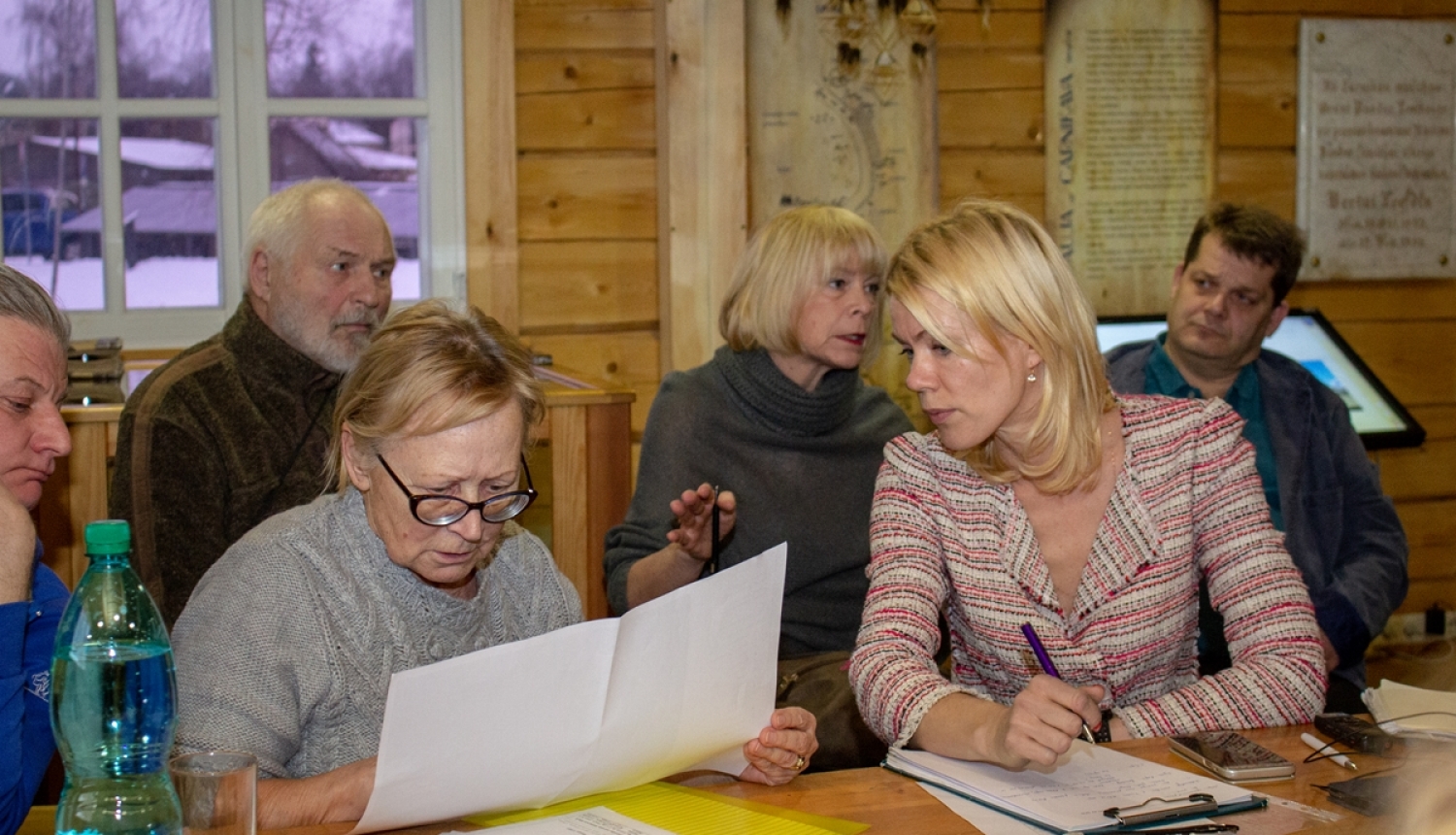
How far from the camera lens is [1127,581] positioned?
1828 millimetres

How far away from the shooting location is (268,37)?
3395mm

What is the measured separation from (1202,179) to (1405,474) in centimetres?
108

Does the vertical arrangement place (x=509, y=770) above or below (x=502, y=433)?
below

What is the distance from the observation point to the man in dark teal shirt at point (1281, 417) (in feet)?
8.45

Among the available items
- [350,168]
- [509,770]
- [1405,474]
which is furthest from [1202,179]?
[509,770]

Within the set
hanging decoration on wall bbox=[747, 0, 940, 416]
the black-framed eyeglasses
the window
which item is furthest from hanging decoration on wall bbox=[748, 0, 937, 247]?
the black-framed eyeglasses

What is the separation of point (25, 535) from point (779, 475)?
1541mm

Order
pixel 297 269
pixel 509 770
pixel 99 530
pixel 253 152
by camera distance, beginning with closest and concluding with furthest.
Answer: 1. pixel 99 530
2. pixel 509 770
3. pixel 297 269
4. pixel 253 152

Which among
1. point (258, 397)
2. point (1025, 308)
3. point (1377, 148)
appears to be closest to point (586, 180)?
point (258, 397)

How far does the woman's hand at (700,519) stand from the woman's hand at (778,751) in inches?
26.6

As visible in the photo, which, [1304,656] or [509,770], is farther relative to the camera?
[1304,656]

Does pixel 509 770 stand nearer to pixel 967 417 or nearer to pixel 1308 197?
pixel 967 417

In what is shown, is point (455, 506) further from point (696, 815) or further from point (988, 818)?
point (988, 818)

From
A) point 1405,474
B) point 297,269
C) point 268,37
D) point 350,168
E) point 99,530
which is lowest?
point 1405,474
